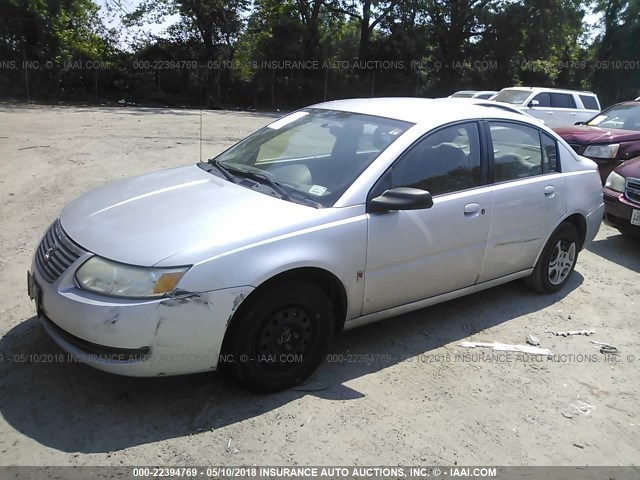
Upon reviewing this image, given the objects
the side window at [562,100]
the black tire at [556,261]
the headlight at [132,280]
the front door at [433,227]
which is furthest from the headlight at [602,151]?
the side window at [562,100]

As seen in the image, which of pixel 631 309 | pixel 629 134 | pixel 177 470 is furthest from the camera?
pixel 629 134

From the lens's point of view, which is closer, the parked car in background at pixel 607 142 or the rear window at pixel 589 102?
the parked car in background at pixel 607 142

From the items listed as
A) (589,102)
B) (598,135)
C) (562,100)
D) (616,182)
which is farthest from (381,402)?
(589,102)

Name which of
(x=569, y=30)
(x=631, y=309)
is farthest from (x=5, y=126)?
(x=569, y=30)

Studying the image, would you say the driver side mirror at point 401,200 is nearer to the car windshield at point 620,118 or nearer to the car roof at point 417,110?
the car roof at point 417,110

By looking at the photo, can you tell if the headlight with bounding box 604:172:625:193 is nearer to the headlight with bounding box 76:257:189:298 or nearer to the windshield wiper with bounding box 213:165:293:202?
the windshield wiper with bounding box 213:165:293:202

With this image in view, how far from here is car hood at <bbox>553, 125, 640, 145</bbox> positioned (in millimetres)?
8445

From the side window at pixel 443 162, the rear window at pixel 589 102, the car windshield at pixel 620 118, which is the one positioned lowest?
the side window at pixel 443 162

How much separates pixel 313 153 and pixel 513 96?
13391 mm

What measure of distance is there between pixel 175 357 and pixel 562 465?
213cm

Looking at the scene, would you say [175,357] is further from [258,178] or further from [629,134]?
[629,134]

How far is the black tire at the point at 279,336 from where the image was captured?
125 inches

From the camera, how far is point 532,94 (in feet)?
50.4

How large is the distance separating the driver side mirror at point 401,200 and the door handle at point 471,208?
2.12 ft
